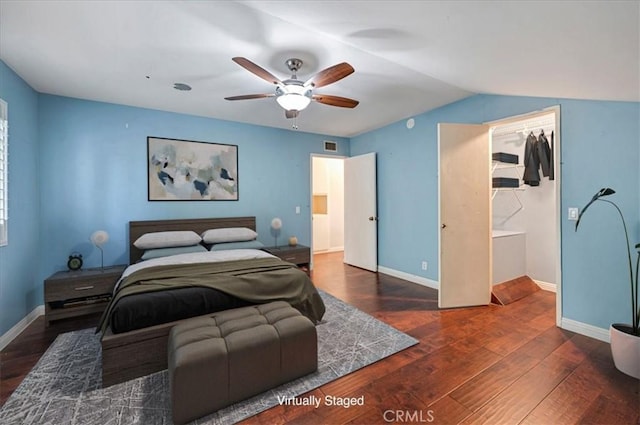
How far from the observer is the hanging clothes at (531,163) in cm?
372

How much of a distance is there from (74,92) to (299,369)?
3920mm

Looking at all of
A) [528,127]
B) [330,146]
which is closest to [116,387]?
[330,146]

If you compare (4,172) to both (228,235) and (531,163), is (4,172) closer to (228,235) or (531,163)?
(228,235)

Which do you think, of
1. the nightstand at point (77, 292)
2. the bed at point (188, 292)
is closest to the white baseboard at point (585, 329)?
the bed at point (188, 292)

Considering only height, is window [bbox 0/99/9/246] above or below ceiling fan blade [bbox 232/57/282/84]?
below

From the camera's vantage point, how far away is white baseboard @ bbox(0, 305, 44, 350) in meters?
2.37

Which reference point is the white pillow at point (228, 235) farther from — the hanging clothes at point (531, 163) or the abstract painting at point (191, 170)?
the hanging clothes at point (531, 163)

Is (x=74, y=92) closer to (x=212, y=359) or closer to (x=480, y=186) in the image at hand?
(x=212, y=359)

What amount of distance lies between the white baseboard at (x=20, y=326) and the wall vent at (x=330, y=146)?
15.2ft

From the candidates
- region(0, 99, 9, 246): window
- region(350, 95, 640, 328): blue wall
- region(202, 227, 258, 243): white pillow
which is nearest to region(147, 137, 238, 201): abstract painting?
region(202, 227, 258, 243): white pillow

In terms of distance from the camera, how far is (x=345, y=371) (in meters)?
1.97

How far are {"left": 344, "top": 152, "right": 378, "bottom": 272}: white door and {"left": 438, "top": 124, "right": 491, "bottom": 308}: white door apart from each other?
1718 mm

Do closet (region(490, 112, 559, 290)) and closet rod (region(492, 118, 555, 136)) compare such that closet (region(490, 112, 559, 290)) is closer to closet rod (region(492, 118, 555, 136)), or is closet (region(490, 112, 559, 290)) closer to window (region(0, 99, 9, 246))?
closet rod (region(492, 118, 555, 136))

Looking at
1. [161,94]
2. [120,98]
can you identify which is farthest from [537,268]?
[120,98]
